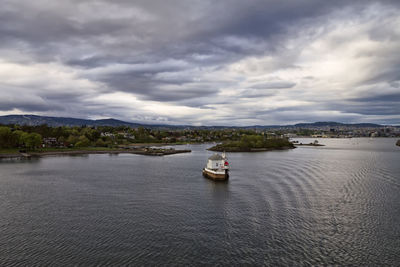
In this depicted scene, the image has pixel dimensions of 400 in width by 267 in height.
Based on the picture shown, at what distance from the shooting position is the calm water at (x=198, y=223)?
17.0 m

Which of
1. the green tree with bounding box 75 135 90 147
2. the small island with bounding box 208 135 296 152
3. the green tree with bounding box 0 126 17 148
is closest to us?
the green tree with bounding box 0 126 17 148

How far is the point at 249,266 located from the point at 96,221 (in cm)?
1369

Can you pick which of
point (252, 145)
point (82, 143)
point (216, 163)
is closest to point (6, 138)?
point (82, 143)

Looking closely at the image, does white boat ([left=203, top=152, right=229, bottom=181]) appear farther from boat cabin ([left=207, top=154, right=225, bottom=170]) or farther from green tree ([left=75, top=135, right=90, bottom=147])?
green tree ([left=75, top=135, right=90, bottom=147])

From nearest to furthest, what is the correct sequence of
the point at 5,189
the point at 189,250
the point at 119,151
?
the point at 189,250 < the point at 5,189 < the point at 119,151

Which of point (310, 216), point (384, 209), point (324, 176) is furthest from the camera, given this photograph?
point (324, 176)

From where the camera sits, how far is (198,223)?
22.5 metres

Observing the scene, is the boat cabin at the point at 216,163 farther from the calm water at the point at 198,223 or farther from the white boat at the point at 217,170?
the calm water at the point at 198,223

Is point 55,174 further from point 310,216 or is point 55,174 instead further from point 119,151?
point 119,151

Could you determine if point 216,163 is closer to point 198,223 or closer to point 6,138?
point 198,223

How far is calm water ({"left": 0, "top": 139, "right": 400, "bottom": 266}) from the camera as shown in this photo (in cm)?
1695

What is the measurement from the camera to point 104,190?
34.4 metres

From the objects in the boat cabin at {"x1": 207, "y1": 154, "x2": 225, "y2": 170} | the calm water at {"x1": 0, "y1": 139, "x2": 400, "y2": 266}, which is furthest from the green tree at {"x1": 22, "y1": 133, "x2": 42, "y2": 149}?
the boat cabin at {"x1": 207, "y1": 154, "x2": 225, "y2": 170}

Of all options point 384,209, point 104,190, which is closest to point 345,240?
point 384,209
